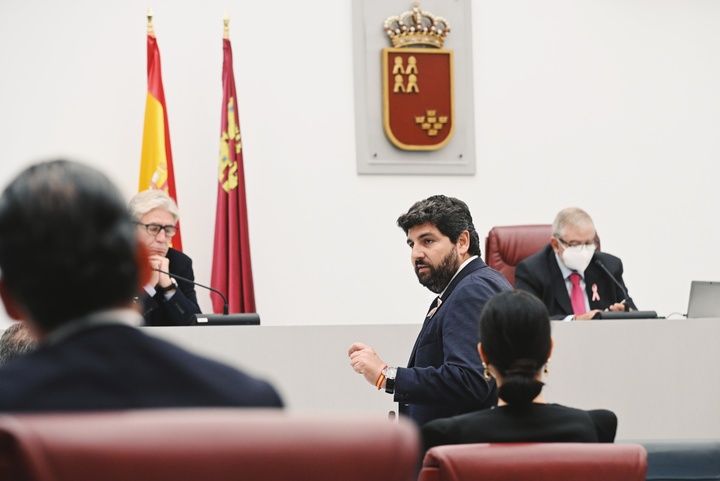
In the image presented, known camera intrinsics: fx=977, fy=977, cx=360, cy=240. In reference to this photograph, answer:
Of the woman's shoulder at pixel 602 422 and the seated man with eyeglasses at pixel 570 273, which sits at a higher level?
the woman's shoulder at pixel 602 422

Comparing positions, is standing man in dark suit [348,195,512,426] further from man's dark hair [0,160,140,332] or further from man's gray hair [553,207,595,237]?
man's gray hair [553,207,595,237]

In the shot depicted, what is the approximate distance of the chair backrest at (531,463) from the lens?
1.53 meters

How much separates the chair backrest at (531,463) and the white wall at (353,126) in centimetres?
458

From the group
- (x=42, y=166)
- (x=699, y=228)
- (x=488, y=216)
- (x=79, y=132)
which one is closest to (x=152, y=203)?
(x=79, y=132)

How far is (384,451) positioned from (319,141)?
5.42m

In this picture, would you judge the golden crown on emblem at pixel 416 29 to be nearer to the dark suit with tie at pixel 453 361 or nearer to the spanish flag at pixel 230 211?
the spanish flag at pixel 230 211

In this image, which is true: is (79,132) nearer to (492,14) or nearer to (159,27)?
(159,27)

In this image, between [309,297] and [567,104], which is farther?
[567,104]

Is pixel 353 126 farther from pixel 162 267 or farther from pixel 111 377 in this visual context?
pixel 111 377

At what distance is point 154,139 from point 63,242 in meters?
4.83

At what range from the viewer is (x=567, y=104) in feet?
22.0

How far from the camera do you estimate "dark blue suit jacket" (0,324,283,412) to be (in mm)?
951

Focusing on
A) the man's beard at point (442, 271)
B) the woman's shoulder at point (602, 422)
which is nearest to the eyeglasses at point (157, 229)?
the man's beard at point (442, 271)

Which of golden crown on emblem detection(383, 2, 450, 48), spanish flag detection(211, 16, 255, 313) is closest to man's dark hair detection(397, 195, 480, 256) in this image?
spanish flag detection(211, 16, 255, 313)
